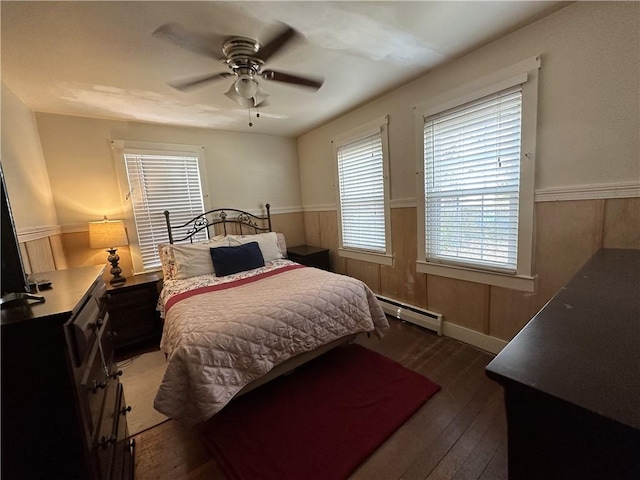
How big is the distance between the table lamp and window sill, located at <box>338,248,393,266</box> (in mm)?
2545

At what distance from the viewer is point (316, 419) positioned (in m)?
1.70

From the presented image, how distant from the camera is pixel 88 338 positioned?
3.07 ft

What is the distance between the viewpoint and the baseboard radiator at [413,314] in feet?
8.55

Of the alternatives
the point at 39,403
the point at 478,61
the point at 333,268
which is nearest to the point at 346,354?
the point at 333,268

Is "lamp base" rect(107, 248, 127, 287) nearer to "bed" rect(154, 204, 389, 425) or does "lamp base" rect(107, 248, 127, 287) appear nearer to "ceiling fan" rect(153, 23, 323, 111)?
"bed" rect(154, 204, 389, 425)

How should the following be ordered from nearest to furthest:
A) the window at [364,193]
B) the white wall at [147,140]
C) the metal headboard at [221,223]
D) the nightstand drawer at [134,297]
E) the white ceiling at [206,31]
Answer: the white ceiling at [206,31]
the nightstand drawer at [134,297]
the white wall at [147,140]
the window at [364,193]
the metal headboard at [221,223]

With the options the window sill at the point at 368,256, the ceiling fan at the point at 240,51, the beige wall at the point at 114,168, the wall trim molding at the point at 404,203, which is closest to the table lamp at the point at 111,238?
Answer: the beige wall at the point at 114,168

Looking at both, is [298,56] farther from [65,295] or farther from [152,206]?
[152,206]

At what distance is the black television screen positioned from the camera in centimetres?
86

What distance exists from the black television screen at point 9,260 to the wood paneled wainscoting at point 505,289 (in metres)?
2.71

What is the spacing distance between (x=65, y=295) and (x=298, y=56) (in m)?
2.00

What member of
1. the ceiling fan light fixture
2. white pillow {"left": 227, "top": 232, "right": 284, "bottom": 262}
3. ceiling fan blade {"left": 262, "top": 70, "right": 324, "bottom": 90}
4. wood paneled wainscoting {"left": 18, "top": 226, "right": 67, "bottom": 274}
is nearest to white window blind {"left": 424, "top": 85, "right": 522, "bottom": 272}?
ceiling fan blade {"left": 262, "top": 70, "right": 324, "bottom": 90}

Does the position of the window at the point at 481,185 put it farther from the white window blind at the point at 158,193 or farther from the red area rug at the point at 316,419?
the white window blind at the point at 158,193

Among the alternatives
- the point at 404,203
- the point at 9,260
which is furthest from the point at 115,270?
Answer: the point at 404,203
